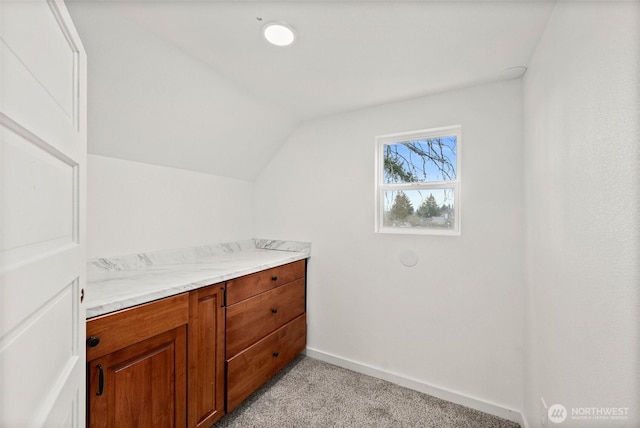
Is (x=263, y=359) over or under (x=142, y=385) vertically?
under

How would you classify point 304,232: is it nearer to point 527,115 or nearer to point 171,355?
point 171,355

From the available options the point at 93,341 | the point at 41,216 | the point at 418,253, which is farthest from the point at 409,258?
the point at 41,216

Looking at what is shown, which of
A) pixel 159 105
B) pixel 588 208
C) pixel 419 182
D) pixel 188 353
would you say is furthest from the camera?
pixel 419 182

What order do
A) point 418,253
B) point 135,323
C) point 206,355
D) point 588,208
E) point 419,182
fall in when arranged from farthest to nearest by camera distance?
point 419,182 < point 418,253 < point 206,355 < point 135,323 < point 588,208

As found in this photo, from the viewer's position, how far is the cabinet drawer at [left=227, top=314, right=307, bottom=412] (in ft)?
5.84

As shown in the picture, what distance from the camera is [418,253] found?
2.14 m

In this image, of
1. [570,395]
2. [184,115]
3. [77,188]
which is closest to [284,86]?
[184,115]

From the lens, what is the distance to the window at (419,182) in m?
2.11

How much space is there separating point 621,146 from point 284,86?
1.78m

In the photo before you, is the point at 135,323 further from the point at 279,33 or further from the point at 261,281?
the point at 279,33

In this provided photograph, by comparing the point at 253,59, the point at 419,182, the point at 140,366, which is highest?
the point at 253,59

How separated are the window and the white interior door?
191 centimetres

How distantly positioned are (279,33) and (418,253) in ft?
5.58

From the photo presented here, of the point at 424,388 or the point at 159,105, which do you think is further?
the point at 424,388
